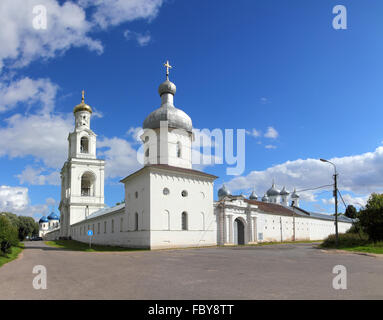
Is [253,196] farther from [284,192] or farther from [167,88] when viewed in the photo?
[167,88]

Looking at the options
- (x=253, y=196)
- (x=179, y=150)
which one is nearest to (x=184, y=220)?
(x=179, y=150)

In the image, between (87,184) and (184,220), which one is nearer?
(184,220)

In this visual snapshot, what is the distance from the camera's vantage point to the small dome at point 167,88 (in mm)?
34500

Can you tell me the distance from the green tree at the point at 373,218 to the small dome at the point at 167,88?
21.3 m

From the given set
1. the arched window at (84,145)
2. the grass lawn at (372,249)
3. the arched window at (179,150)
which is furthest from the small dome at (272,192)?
the grass lawn at (372,249)

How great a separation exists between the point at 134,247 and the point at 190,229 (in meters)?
5.43

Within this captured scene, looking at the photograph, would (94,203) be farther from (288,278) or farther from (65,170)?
(288,278)

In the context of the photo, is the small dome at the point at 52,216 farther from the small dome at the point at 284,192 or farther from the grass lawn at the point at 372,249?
the grass lawn at the point at 372,249

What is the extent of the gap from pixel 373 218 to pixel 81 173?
47.3m

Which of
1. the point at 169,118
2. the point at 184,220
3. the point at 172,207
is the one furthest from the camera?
the point at 169,118

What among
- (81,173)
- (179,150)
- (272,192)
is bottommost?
(272,192)

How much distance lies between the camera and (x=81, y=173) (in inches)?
2282

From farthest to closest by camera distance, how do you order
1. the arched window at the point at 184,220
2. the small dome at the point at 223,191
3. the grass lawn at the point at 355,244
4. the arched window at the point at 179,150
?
the small dome at the point at 223,191
the arched window at the point at 179,150
the arched window at the point at 184,220
the grass lawn at the point at 355,244

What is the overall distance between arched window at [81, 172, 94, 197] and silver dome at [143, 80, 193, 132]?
3020 centimetres
